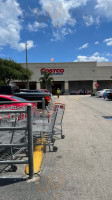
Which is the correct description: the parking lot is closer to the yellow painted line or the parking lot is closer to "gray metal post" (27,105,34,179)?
the yellow painted line

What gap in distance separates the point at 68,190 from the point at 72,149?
176 centimetres

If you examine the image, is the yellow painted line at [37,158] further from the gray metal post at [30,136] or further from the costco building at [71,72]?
the costco building at [71,72]

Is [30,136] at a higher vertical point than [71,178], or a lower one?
higher

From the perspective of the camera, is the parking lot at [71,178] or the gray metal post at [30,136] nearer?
the parking lot at [71,178]

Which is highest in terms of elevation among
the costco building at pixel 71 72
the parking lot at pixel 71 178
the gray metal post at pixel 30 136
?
the costco building at pixel 71 72

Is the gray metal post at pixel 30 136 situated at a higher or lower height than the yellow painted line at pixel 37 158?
higher

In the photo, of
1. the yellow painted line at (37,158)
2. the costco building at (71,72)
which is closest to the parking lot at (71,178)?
the yellow painted line at (37,158)

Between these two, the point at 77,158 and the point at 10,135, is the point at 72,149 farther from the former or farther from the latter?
the point at 10,135

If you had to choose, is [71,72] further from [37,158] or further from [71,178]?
[71,178]

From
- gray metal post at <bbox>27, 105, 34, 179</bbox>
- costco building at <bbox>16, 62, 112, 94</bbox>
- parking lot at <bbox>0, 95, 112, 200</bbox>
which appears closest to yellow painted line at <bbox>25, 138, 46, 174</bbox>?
parking lot at <bbox>0, 95, 112, 200</bbox>

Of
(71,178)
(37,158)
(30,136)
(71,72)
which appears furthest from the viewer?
(71,72)

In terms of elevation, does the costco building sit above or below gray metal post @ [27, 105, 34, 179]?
above

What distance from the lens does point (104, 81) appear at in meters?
53.8

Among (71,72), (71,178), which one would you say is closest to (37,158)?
(71,178)
